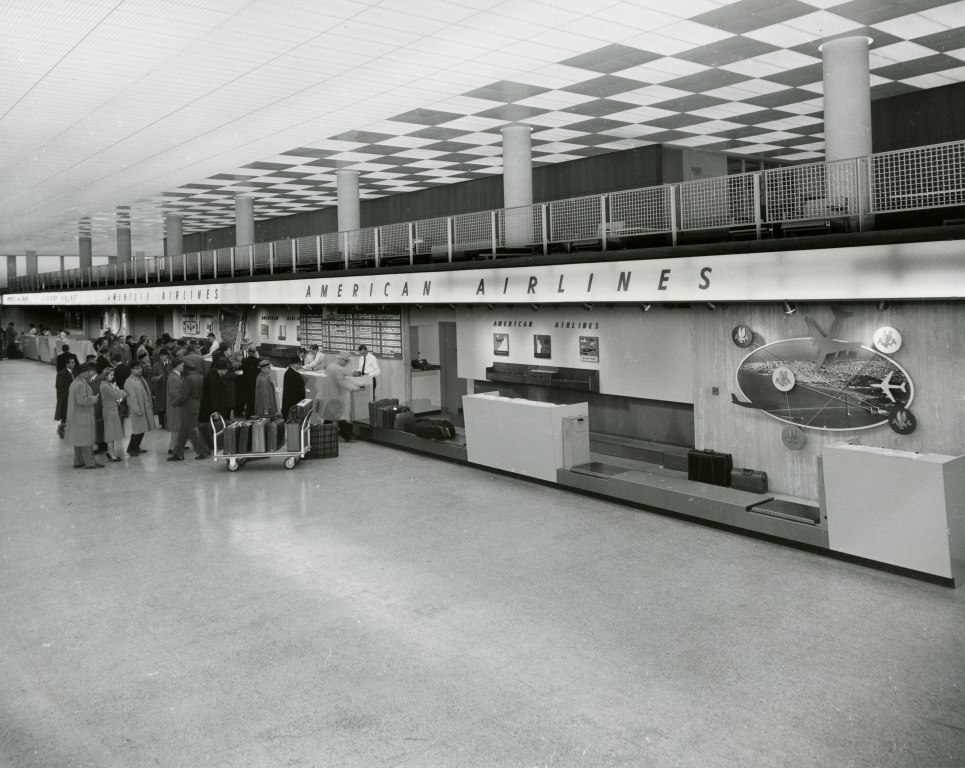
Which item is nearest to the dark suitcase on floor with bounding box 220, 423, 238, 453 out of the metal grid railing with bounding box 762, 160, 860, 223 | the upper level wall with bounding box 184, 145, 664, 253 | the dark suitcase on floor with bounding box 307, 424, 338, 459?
the dark suitcase on floor with bounding box 307, 424, 338, 459

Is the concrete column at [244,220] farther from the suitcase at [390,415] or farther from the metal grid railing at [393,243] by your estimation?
the suitcase at [390,415]

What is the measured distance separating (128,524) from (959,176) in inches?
382

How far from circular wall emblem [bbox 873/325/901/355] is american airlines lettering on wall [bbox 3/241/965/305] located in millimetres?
Result: 730

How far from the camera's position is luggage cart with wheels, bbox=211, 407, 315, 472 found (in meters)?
11.4

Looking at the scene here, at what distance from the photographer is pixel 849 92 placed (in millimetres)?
9562

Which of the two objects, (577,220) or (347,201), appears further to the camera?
(347,201)

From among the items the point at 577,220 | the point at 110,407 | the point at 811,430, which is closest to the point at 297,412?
the point at 110,407

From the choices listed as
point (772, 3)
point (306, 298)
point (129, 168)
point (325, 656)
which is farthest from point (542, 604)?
point (129, 168)

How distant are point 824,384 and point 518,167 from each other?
24.4 ft

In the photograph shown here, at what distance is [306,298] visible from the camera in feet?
56.0

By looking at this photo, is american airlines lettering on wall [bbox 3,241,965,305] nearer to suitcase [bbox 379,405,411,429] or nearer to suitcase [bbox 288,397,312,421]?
suitcase [bbox 379,405,411,429]

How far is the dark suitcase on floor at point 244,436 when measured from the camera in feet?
37.2

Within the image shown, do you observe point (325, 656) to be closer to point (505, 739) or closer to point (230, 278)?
point (505, 739)

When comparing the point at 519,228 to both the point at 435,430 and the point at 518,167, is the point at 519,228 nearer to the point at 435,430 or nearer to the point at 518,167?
the point at 518,167
